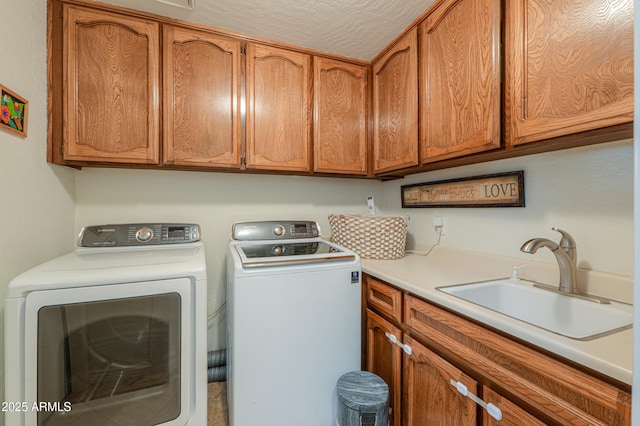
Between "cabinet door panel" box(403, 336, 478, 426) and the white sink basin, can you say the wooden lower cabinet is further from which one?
the white sink basin

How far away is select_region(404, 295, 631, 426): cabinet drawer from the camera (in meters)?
0.60

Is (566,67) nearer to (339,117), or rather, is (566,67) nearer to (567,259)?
(567,259)

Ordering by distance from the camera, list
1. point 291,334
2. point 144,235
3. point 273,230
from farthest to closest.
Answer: point 273,230, point 144,235, point 291,334

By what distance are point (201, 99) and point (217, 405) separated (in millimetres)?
1919

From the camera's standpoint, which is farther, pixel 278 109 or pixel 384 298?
pixel 278 109

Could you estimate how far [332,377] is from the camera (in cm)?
137

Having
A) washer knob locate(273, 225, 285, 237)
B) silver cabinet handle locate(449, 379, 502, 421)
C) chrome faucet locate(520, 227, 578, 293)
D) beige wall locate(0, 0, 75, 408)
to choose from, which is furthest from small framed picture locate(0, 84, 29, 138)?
chrome faucet locate(520, 227, 578, 293)

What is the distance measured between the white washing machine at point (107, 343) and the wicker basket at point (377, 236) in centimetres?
98

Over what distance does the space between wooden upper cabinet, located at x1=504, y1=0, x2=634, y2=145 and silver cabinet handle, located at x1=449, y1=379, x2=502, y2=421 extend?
94 centimetres

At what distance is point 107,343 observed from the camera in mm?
1061

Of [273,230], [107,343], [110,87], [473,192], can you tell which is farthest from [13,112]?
[473,192]

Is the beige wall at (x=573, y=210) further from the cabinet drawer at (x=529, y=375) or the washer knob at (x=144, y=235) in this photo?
the washer knob at (x=144, y=235)

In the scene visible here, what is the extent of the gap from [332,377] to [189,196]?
59.8 inches

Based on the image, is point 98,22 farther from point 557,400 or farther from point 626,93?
point 557,400
